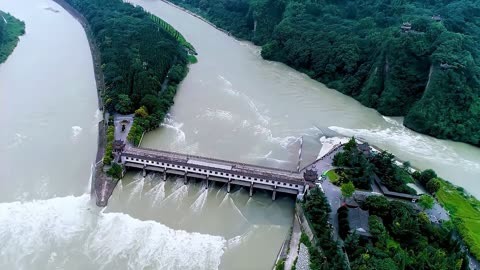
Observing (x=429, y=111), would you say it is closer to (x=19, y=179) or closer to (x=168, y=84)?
(x=168, y=84)

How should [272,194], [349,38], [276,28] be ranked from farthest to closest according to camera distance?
1. [276,28]
2. [349,38]
3. [272,194]

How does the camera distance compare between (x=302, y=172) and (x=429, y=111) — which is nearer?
(x=302, y=172)

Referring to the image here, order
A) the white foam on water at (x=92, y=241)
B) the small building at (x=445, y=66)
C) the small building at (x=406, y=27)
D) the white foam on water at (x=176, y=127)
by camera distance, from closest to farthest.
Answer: the white foam on water at (x=92, y=241) < the white foam on water at (x=176, y=127) < the small building at (x=445, y=66) < the small building at (x=406, y=27)

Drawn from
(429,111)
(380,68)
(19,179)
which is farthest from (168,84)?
(429,111)

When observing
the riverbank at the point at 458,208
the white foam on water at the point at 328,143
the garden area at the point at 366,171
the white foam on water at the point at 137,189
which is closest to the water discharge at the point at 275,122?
the white foam on water at the point at 328,143

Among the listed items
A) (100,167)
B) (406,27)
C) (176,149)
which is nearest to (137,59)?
(176,149)

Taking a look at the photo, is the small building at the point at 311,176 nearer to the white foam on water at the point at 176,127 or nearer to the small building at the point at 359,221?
the small building at the point at 359,221

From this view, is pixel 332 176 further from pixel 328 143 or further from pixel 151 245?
pixel 151 245
